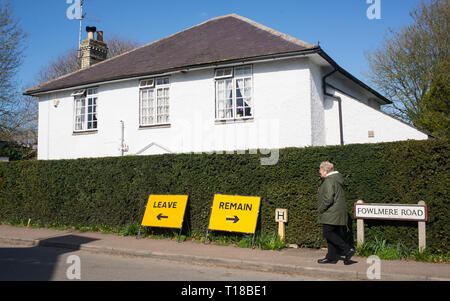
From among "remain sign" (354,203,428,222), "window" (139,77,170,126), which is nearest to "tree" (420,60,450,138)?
"window" (139,77,170,126)

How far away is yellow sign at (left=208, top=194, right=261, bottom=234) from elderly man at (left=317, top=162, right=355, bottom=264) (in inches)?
91.3

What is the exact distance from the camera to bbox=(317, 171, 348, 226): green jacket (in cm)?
764

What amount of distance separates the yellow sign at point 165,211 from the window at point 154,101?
5365 millimetres

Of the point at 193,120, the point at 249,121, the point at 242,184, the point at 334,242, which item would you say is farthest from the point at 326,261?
the point at 193,120

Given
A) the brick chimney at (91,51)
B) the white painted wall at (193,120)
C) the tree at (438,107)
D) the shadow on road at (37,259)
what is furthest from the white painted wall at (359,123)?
the brick chimney at (91,51)

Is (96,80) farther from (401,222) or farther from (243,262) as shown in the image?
(401,222)

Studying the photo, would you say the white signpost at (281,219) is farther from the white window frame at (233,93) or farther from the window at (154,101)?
the window at (154,101)

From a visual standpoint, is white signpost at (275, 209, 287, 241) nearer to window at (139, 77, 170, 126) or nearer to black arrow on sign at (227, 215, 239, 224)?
black arrow on sign at (227, 215, 239, 224)

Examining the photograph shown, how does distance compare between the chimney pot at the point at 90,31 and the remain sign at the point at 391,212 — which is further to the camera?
the chimney pot at the point at 90,31

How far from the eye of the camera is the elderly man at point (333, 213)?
762cm

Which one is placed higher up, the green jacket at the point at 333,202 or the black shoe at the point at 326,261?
the green jacket at the point at 333,202

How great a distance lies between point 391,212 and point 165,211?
5928 mm

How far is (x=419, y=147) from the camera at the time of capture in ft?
27.6
